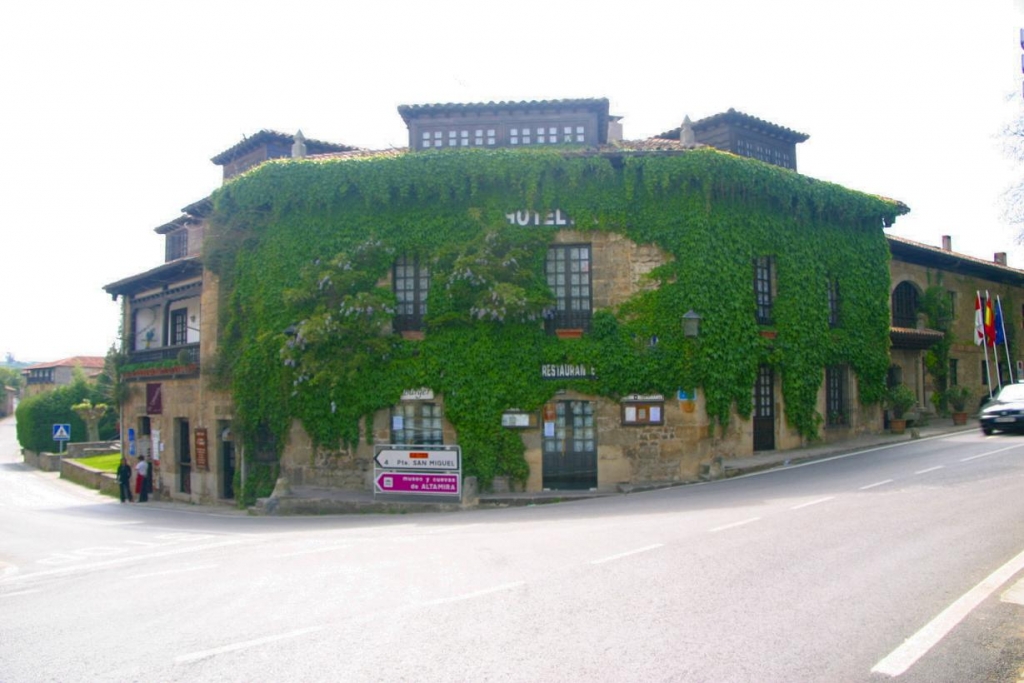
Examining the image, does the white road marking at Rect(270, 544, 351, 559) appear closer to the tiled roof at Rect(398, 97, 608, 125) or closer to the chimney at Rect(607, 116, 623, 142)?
the tiled roof at Rect(398, 97, 608, 125)

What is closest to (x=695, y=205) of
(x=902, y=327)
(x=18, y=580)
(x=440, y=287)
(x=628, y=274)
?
(x=628, y=274)

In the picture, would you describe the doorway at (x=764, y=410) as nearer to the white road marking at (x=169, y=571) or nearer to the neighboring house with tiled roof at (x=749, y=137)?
the neighboring house with tiled roof at (x=749, y=137)

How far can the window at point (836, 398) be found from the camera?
72.0ft

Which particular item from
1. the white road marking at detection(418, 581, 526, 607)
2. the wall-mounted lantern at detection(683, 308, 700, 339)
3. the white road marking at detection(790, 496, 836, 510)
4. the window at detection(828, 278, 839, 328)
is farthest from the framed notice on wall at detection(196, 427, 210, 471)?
the window at detection(828, 278, 839, 328)

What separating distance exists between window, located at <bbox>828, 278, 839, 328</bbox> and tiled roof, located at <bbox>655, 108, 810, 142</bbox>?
4.20 meters

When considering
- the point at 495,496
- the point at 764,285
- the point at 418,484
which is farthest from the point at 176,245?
the point at 764,285

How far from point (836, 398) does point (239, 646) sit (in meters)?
19.6

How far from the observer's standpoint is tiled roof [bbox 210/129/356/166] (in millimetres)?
23942

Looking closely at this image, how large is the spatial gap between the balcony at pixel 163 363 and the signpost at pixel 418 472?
9985 millimetres

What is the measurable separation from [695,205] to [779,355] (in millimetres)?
4478

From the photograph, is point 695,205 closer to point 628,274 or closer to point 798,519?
point 628,274

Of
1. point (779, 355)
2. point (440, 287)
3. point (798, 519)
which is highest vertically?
point (440, 287)

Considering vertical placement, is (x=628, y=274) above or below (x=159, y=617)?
above

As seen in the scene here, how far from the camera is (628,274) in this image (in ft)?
61.6
